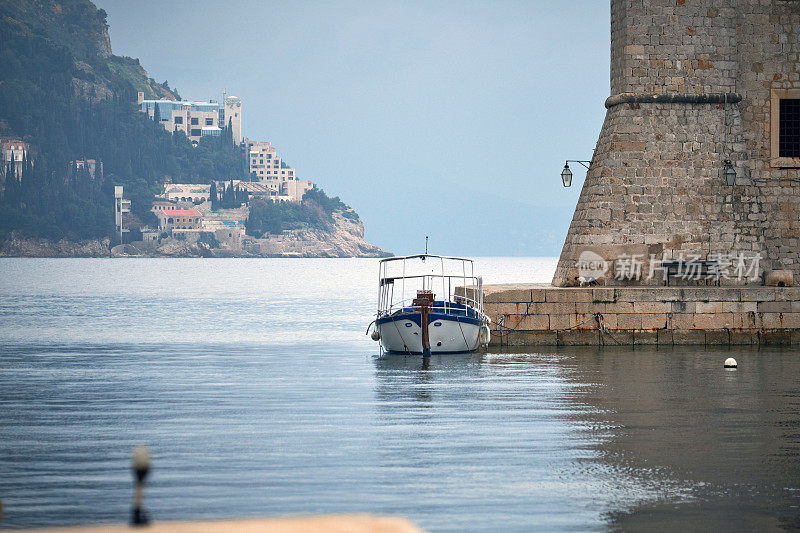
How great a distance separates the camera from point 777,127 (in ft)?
75.0

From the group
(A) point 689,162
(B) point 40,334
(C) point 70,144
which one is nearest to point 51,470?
(A) point 689,162

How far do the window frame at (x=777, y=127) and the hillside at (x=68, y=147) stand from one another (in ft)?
498

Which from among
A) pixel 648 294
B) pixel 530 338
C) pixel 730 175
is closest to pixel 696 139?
pixel 730 175

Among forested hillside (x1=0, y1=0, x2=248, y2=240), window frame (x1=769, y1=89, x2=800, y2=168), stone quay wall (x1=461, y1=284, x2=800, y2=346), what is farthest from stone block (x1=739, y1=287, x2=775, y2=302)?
forested hillside (x1=0, y1=0, x2=248, y2=240)

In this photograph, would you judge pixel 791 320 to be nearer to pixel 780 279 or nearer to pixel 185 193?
pixel 780 279

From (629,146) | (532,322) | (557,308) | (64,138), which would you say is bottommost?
(532,322)

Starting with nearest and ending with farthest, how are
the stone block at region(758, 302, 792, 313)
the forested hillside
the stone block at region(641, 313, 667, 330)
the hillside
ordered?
the stone block at region(641, 313, 667, 330) < the stone block at region(758, 302, 792, 313) < the hillside < the forested hillside

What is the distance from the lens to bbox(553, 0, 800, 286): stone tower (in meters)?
22.2

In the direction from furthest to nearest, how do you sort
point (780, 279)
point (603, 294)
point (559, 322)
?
point (780, 279) < point (559, 322) < point (603, 294)

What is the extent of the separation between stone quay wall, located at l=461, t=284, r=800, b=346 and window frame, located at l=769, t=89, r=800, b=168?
290cm

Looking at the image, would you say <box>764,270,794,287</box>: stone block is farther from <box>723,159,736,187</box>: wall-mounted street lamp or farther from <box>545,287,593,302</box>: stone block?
<box>545,287,593,302</box>: stone block

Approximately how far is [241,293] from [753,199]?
43.7 metres

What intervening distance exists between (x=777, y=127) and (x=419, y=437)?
14.5 meters

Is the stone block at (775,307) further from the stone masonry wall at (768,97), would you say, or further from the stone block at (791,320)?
the stone masonry wall at (768,97)
